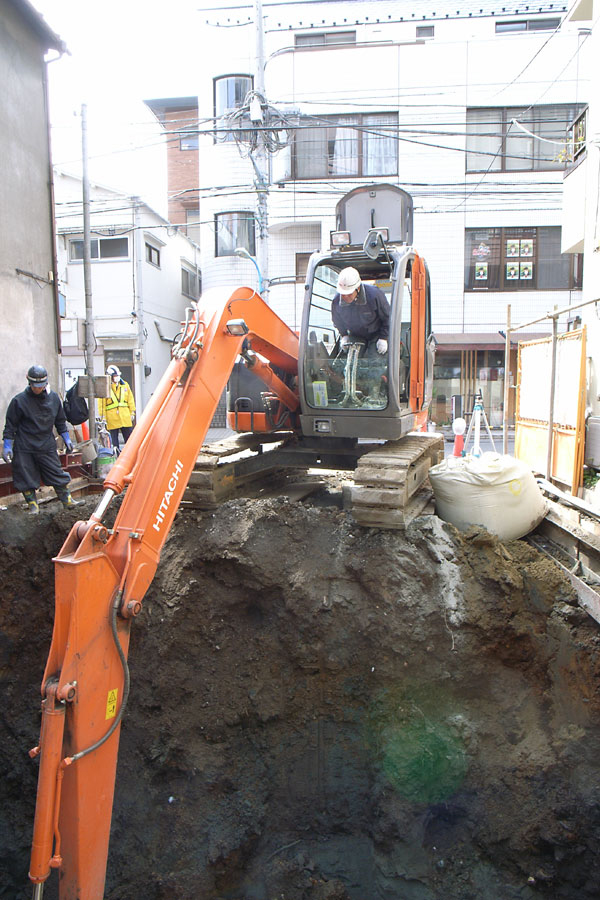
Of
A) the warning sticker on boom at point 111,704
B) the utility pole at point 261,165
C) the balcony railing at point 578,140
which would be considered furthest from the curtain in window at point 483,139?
the warning sticker on boom at point 111,704

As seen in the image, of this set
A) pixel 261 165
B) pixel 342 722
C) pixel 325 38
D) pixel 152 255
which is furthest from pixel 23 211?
pixel 325 38

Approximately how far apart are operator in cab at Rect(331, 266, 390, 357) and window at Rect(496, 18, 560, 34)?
1783 cm

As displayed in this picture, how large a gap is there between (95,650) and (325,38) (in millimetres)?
20295

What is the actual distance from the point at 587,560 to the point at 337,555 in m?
1.86

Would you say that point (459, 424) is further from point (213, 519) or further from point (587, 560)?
point (213, 519)

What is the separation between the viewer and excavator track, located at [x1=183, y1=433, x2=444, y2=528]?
13.1 ft

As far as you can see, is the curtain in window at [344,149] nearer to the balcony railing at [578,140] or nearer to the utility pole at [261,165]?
the utility pole at [261,165]

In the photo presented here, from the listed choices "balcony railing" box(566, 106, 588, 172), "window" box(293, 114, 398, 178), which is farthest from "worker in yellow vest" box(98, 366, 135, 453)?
"window" box(293, 114, 398, 178)

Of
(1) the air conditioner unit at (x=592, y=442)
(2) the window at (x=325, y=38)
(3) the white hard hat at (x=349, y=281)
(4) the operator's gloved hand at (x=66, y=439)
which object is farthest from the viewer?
(2) the window at (x=325, y=38)

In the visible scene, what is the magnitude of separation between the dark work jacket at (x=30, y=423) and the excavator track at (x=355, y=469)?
1960 mm

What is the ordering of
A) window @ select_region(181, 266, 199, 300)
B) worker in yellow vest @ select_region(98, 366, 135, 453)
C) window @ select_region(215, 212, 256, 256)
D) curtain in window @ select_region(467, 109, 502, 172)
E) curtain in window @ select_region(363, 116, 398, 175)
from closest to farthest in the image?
1. worker in yellow vest @ select_region(98, 366, 135, 453)
2. curtain in window @ select_region(467, 109, 502, 172)
3. curtain in window @ select_region(363, 116, 398, 175)
4. window @ select_region(215, 212, 256, 256)
5. window @ select_region(181, 266, 199, 300)

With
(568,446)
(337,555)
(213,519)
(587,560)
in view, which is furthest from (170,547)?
(568,446)

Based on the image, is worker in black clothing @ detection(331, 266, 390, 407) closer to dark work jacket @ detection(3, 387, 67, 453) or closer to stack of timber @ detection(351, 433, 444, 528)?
stack of timber @ detection(351, 433, 444, 528)

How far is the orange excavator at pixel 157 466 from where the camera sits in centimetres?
240
